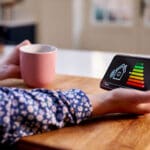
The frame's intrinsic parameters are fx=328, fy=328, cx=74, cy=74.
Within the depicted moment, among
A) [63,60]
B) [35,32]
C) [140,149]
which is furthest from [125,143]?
[35,32]

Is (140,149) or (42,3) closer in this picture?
(140,149)

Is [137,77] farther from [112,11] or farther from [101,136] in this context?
[112,11]

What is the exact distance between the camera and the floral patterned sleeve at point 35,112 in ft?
2.00

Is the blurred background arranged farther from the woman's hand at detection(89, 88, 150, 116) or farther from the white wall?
the woman's hand at detection(89, 88, 150, 116)

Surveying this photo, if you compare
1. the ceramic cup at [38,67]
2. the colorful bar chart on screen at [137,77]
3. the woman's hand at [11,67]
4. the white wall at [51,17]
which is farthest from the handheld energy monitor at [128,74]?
the white wall at [51,17]

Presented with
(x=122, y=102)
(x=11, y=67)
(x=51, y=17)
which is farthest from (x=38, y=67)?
(x=51, y=17)

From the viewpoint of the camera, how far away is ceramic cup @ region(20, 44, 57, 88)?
0.81 meters

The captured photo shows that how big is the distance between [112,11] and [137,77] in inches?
111

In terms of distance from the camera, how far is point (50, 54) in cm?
82

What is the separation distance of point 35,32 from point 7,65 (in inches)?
106

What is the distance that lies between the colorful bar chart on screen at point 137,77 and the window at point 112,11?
268 centimetres

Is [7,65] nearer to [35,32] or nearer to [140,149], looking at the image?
[140,149]

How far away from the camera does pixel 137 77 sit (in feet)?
2.52

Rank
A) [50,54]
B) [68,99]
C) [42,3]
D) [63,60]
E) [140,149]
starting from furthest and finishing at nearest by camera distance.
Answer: [42,3] < [63,60] < [50,54] < [68,99] < [140,149]
